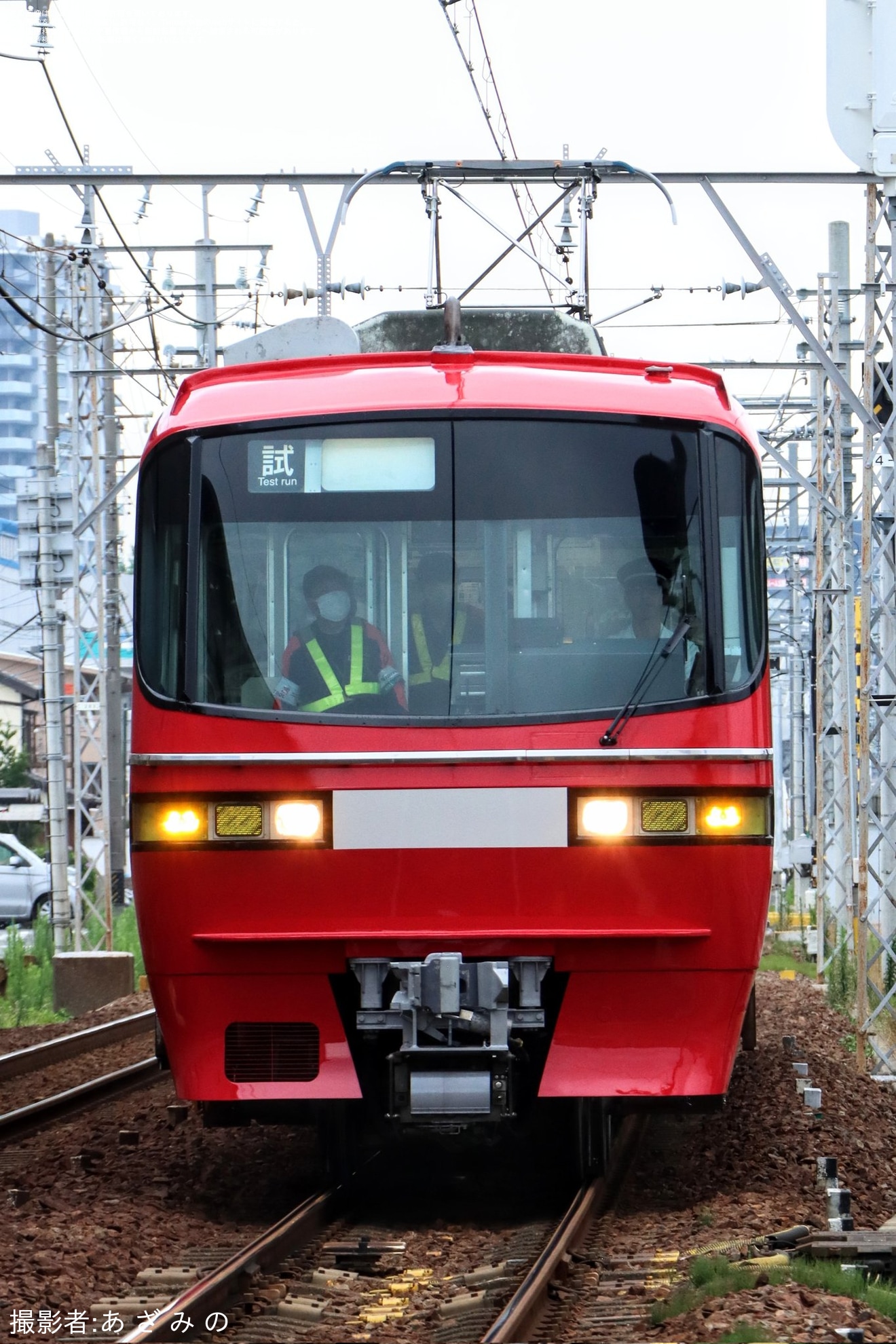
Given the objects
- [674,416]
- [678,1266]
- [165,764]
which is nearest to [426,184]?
[674,416]

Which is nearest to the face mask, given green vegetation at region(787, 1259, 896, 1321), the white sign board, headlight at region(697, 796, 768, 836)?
headlight at region(697, 796, 768, 836)

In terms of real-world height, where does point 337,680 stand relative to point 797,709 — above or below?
below

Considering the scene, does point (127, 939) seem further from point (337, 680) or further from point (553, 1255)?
point (553, 1255)

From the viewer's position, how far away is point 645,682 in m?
6.68

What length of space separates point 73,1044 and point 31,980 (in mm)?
4853

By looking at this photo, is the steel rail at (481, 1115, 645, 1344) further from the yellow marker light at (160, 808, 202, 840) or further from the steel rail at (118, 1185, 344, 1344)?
the yellow marker light at (160, 808, 202, 840)

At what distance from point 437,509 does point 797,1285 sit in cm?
291

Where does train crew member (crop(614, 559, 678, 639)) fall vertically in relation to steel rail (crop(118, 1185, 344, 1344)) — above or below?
above

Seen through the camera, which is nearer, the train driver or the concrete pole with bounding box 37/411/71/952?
the train driver

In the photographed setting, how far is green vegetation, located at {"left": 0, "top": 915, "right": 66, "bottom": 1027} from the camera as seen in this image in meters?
17.5

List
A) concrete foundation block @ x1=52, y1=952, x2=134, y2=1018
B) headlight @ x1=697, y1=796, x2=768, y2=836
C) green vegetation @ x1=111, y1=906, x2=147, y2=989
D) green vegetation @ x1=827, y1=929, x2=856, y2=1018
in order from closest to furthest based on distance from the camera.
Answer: headlight @ x1=697, y1=796, x2=768, y2=836 < concrete foundation block @ x1=52, y1=952, x2=134, y2=1018 < green vegetation @ x1=827, y1=929, x2=856, y2=1018 < green vegetation @ x1=111, y1=906, x2=147, y2=989

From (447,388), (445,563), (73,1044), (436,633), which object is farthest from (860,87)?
(73,1044)

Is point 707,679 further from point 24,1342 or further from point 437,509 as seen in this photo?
point 24,1342

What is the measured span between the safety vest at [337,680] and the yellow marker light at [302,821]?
0.33 m
